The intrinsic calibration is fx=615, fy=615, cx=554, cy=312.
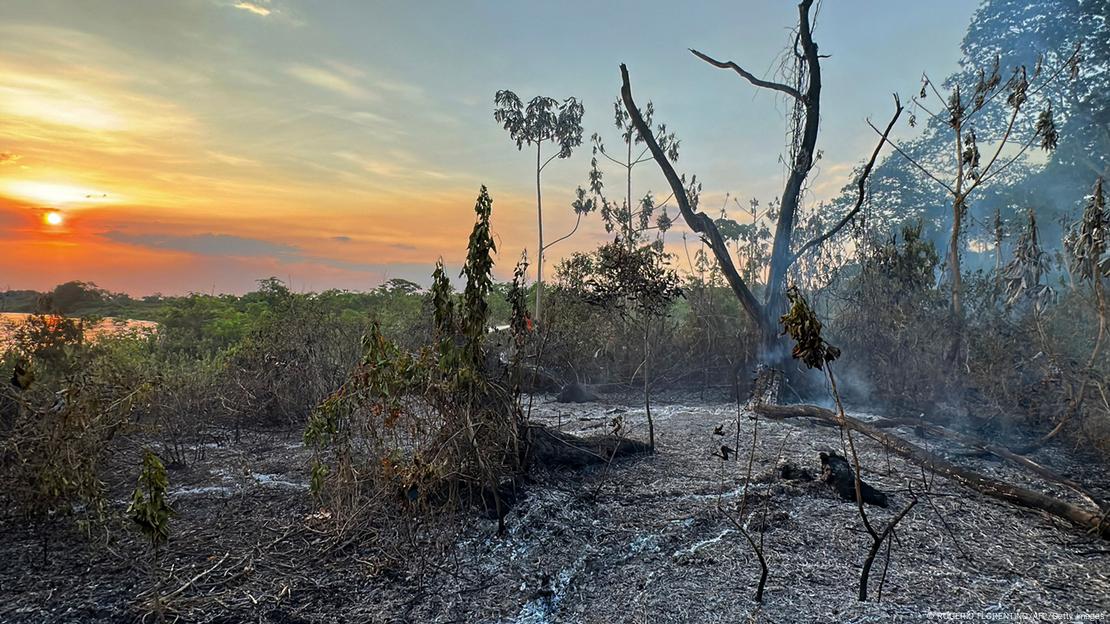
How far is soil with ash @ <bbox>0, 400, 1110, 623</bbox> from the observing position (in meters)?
3.43

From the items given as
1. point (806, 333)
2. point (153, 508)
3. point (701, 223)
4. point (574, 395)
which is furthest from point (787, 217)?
point (153, 508)

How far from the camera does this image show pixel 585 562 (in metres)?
3.97

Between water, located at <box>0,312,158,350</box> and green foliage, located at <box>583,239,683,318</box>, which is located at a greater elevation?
green foliage, located at <box>583,239,683,318</box>

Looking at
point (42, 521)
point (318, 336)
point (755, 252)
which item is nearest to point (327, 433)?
point (42, 521)

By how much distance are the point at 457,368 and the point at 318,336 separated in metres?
4.62

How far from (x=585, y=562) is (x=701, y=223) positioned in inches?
285

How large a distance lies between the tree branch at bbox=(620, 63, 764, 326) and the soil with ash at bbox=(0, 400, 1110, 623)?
4.54 meters

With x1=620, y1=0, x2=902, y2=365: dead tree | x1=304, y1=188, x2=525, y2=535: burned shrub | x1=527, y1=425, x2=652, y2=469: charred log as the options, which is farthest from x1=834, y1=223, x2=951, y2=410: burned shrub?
x1=304, y1=188, x2=525, y2=535: burned shrub

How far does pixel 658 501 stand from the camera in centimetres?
491

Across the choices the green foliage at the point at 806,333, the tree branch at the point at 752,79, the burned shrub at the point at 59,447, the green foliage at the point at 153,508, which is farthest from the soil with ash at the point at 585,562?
the tree branch at the point at 752,79

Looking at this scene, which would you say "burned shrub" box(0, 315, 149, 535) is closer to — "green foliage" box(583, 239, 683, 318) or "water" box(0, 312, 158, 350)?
"water" box(0, 312, 158, 350)

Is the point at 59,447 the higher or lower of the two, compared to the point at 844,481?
higher

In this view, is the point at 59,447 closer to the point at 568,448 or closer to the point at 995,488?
the point at 568,448

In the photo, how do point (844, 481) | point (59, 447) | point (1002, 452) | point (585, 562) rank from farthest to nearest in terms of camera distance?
1. point (1002, 452)
2. point (844, 481)
3. point (59, 447)
4. point (585, 562)
